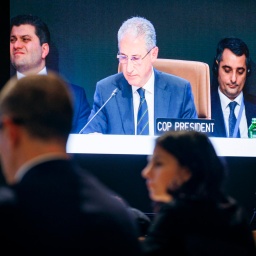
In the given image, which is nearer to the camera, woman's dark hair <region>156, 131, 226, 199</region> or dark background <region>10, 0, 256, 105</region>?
woman's dark hair <region>156, 131, 226, 199</region>

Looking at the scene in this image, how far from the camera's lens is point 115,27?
15.4ft

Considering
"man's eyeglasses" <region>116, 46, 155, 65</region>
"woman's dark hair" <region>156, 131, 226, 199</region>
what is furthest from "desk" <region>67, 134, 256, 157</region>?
"woman's dark hair" <region>156, 131, 226, 199</region>

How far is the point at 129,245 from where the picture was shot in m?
1.25

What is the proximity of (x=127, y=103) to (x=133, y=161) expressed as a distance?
0.58 meters

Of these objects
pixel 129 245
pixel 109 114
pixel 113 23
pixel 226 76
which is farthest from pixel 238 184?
pixel 129 245

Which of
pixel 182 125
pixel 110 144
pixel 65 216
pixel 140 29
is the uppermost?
pixel 140 29

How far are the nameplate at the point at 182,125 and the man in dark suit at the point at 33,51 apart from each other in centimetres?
55

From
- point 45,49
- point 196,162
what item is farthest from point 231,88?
point 196,162

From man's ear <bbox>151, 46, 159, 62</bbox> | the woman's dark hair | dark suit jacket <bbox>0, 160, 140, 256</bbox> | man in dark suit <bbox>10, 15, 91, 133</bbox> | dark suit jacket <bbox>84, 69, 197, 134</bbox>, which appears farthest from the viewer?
man's ear <bbox>151, 46, 159, 62</bbox>

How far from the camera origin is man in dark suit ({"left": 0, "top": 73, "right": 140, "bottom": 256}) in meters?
1.16

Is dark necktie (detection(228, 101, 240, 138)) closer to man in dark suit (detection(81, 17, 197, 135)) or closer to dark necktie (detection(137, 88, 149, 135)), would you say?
man in dark suit (detection(81, 17, 197, 135))

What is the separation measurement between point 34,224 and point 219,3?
4.08 meters

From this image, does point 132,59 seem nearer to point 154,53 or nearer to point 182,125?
point 154,53

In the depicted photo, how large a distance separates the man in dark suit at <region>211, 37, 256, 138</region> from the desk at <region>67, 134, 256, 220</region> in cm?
13
